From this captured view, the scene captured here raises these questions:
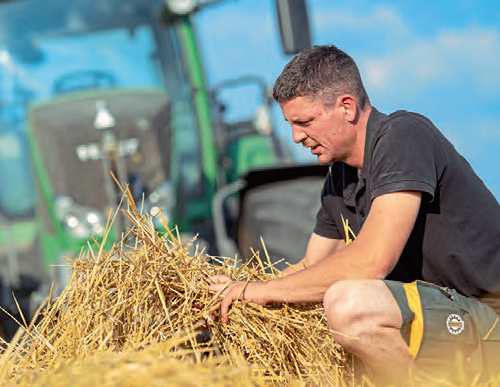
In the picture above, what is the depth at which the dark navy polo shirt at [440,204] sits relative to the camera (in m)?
2.07

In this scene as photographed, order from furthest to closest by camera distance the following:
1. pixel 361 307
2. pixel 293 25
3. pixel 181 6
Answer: pixel 181 6 < pixel 293 25 < pixel 361 307

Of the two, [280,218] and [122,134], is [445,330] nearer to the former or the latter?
[280,218]

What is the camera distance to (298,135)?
2.30 meters

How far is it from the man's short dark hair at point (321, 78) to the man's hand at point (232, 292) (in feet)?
2.30

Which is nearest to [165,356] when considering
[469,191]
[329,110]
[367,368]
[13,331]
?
[367,368]

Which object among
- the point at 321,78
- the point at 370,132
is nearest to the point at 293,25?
the point at 321,78

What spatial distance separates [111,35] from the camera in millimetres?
4023

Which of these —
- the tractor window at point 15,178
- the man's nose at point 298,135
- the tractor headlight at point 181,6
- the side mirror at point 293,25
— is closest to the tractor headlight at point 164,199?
the tractor window at point 15,178

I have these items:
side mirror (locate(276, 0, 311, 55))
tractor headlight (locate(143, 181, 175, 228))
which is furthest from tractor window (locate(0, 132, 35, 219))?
side mirror (locate(276, 0, 311, 55))

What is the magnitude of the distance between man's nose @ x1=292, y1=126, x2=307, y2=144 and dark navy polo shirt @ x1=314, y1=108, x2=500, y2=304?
24cm


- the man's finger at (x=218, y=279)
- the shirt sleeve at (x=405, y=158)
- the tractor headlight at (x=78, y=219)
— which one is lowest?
the man's finger at (x=218, y=279)

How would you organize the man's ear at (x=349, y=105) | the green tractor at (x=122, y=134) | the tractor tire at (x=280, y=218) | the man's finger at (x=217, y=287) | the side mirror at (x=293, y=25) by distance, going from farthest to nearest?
1. the green tractor at (x=122, y=134)
2. the tractor tire at (x=280, y=218)
3. the side mirror at (x=293, y=25)
4. the man's ear at (x=349, y=105)
5. the man's finger at (x=217, y=287)

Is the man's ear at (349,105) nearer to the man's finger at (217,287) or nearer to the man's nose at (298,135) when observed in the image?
the man's nose at (298,135)

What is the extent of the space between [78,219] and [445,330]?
8.23ft
